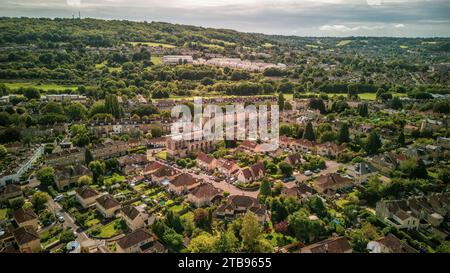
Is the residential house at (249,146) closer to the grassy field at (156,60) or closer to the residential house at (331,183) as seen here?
the residential house at (331,183)

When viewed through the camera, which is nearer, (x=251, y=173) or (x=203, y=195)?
(x=203, y=195)

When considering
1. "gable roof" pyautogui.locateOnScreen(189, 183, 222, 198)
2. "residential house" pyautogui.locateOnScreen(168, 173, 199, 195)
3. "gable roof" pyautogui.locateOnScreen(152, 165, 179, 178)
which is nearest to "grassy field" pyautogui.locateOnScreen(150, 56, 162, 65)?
"gable roof" pyautogui.locateOnScreen(152, 165, 179, 178)

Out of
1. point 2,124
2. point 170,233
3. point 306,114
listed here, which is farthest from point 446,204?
point 2,124

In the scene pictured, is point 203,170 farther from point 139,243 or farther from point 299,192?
point 139,243

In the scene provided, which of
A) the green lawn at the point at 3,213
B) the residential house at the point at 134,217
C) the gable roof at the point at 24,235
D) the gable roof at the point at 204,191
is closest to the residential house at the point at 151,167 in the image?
the gable roof at the point at 204,191

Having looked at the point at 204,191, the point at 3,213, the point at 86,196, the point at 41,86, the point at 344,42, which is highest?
the point at 344,42

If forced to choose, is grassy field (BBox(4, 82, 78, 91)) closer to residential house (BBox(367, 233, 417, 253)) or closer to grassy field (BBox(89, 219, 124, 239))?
grassy field (BBox(89, 219, 124, 239))

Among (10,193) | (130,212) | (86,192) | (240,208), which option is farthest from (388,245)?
→ (10,193)
